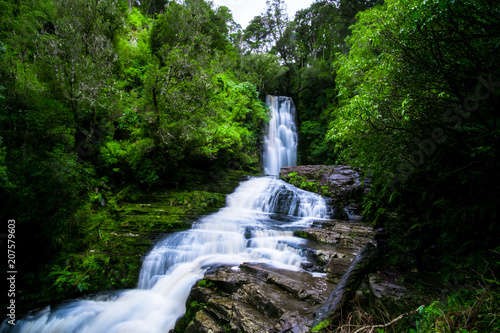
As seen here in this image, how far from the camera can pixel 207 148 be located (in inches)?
408

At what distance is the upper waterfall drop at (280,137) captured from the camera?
63.2 feet

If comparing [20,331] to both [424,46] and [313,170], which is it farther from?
[313,170]

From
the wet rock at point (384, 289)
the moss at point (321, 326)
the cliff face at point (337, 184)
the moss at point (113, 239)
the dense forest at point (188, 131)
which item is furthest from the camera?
the cliff face at point (337, 184)

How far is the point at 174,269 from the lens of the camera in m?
5.83

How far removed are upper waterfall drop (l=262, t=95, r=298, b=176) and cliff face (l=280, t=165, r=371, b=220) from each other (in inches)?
193

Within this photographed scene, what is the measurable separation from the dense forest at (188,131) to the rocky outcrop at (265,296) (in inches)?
59.5

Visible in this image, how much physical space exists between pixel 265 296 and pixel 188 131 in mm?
7233

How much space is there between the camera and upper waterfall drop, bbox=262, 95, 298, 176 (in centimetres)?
1925

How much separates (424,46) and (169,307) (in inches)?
280

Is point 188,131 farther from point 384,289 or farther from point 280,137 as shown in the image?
point 280,137

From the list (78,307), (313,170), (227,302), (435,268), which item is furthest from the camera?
(313,170)

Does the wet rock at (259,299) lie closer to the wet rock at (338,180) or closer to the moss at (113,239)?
the moss at (113,239)

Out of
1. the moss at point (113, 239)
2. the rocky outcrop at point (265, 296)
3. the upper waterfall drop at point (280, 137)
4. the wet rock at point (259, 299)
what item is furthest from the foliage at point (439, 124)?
the upper waterfall drop at point (280, 137)

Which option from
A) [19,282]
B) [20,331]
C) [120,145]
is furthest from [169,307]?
[120,145]
